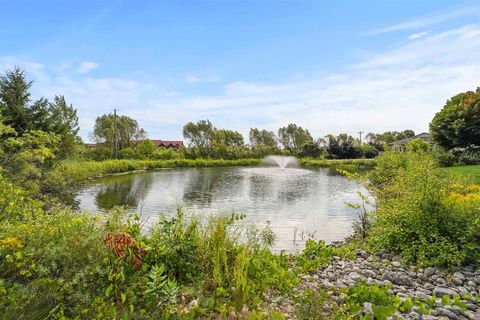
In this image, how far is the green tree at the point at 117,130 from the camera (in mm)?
38562

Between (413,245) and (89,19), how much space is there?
27.8ft

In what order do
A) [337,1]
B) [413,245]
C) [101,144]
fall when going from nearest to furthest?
[413,245] < [337,1] < [101,144]

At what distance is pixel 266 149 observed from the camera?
45.4 metres

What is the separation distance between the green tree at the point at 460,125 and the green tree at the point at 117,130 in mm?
35065

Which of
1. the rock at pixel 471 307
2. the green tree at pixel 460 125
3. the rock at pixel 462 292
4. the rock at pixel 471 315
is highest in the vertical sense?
the green tree at pixel 460 125

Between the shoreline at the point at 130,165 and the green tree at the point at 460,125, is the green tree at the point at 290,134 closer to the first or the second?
the shoreline at the point at 130,165

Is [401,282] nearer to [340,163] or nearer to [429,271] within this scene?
[429,271]

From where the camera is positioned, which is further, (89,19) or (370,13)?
(370,13)

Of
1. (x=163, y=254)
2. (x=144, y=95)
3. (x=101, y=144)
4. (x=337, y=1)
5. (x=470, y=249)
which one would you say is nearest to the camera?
(x=163, y=254)

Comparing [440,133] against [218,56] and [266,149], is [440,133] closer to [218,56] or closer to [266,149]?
[218,56]

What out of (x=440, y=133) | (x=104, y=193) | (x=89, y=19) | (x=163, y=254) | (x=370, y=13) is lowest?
(x=104, y=193)

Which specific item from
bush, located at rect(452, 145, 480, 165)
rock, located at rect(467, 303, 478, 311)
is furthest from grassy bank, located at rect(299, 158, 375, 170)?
rock, located at rect(467, 303, 478, 311)

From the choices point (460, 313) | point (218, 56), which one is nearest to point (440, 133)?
point (218, 56)

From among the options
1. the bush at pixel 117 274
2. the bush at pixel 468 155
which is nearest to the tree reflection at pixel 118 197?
the bush at pixel 117 274
